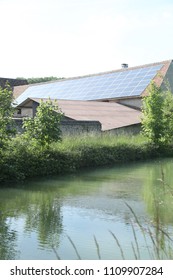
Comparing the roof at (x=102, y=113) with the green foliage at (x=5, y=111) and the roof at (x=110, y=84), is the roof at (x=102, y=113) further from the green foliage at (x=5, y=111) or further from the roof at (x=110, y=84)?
the green foliage at (x=5, y=111)

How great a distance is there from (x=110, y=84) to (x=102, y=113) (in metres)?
8.56

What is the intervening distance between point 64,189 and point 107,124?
12185 millimetres

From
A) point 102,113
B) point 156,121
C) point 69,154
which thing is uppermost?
point 102,113

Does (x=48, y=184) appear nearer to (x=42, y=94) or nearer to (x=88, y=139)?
(x=88, y=139)

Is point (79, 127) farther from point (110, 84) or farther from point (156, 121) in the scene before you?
point (110, 84)

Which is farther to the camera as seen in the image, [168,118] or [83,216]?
[168,118]

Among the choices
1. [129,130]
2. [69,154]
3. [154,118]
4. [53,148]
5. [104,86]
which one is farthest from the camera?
[104,86]

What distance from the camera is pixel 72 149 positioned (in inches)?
626

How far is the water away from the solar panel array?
17501mm

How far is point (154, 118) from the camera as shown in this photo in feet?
75.0

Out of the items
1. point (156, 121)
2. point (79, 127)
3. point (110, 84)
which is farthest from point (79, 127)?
point (110, 84)

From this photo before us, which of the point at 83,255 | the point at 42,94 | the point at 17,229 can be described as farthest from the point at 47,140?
the point at 42,94

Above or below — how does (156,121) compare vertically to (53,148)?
above

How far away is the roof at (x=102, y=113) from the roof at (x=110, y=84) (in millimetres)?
2310
